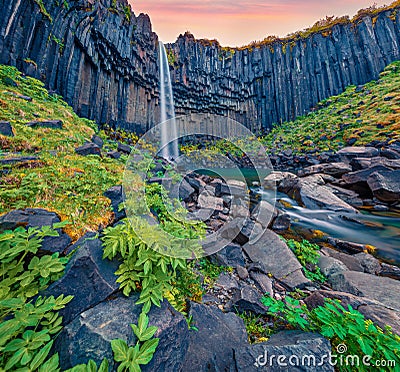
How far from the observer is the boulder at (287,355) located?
149 cm

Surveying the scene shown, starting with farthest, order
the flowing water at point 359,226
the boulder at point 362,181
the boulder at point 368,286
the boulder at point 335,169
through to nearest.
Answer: the boulder at point 335,169, the boulder at point 362,181, the flowing water at point 359,226, the boulder at point 368,286

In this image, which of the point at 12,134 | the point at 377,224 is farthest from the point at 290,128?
the point at 12,134

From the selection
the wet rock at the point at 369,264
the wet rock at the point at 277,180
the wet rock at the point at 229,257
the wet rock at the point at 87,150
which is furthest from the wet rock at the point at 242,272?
the wet rock at the point at 277,180

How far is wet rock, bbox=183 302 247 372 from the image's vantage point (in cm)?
153

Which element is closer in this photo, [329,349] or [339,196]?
[329,349]

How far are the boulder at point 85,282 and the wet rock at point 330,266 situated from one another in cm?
403

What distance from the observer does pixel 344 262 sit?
405cm

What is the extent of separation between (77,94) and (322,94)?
38.6m

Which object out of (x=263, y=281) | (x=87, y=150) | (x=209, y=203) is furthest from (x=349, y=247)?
(x=87, y=150)

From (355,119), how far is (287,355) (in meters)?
27.5

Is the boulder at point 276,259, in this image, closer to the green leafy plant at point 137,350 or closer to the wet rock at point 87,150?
the green leafy plant at point 137,350

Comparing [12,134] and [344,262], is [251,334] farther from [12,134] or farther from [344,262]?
[12,134]

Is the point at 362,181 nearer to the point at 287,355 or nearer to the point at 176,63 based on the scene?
the point at 287,355

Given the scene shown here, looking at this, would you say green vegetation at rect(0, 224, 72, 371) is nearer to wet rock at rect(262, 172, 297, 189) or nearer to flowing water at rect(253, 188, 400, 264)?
flowing water at rect(253, 188, 400, 264)
